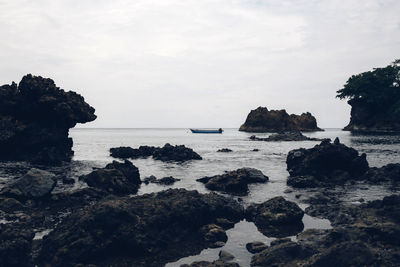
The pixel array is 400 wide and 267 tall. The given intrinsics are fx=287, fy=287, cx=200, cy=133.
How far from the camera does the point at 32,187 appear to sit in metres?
18.1

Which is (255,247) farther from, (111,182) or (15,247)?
(111,182)

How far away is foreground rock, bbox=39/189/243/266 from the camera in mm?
10156

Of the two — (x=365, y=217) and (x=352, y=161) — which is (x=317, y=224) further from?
(x=352, y=161)

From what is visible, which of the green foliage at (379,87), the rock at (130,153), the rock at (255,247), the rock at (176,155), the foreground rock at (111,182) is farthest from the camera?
the green foliage at (379,87)

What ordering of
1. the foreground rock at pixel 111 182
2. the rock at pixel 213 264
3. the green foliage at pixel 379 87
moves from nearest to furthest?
1. the rock at pixel 213 264
2. the foreground rock at pixel 111 182
3. the green foliage at pixel 379 87

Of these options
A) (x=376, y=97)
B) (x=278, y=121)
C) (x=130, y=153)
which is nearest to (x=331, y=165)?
(x=130, y=153)

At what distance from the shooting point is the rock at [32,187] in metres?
17.6

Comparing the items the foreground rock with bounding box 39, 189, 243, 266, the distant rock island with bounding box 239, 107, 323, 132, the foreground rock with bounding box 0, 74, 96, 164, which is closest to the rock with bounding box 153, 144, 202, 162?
the foreground rock with bounding box 0, 74, 96, 164

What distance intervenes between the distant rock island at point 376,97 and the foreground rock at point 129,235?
398 feet

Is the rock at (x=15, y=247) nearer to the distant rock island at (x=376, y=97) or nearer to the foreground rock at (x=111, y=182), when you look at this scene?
the foreground rock at (x=111, y=182)

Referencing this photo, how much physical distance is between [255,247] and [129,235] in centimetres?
480

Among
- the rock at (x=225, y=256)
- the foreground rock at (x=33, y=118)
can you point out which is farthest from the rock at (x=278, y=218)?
the foreground rock at (x=33, y=118)

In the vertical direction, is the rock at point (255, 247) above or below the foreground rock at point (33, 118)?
below

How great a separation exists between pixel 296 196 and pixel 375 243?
10028 millimetres
